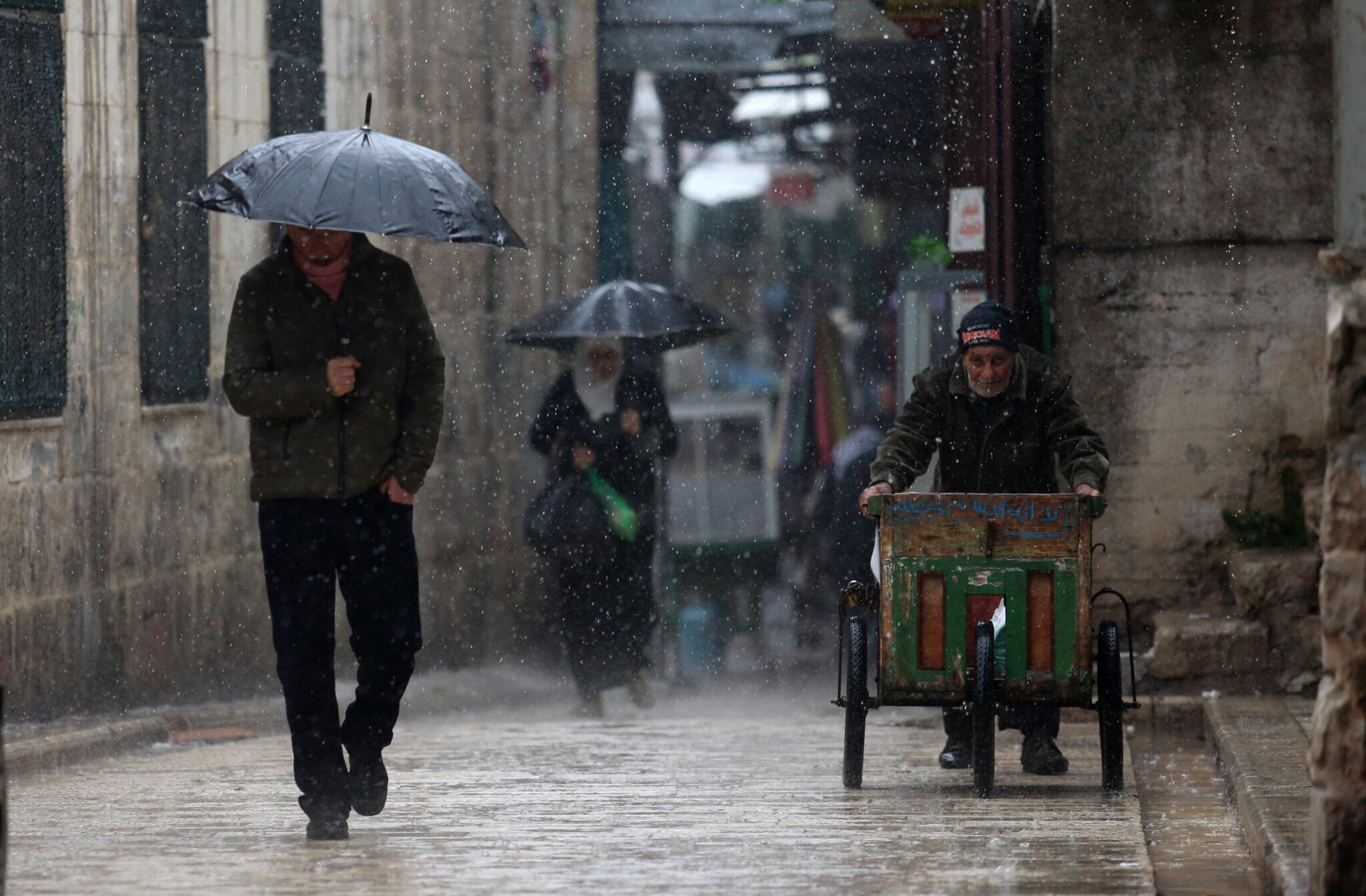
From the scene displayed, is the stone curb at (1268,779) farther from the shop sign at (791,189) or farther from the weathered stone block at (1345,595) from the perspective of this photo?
the shop sign at (791,189)

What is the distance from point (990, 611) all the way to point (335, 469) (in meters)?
2.34

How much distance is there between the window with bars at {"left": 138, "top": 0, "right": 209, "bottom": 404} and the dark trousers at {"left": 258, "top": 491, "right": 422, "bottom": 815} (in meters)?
4.39

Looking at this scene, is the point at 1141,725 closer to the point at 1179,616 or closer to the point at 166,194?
the point at 1179,616

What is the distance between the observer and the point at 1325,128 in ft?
29.3

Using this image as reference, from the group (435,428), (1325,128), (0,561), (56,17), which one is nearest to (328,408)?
(435,428)

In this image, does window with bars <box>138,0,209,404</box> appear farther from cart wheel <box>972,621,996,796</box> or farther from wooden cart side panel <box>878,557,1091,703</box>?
cart wheel <box>972,621,996,796</box>

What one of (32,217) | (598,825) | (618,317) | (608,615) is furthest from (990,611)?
(32,217)

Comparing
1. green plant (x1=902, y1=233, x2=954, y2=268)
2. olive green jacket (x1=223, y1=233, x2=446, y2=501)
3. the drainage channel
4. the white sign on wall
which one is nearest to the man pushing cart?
the drainage channel

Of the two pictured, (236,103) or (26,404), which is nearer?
(26,404)

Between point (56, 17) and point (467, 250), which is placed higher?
point (56, 17)

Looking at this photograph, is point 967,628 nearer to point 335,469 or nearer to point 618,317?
point 335,469

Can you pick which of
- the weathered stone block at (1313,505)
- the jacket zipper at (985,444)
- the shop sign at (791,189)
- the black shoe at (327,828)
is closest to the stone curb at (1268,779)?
the weathered stone block at (1313,505)

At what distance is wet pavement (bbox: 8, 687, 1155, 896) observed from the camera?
16.2 feet

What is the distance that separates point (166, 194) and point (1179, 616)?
544cm
